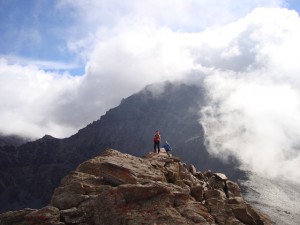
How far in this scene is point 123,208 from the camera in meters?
34.1

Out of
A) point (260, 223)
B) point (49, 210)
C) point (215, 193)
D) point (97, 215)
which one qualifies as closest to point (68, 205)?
point (49, 210)

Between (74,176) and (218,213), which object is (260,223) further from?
(74,176)

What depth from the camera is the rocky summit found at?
33938mm

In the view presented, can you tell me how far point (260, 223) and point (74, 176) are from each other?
2099 cm

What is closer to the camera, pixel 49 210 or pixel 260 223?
pixel 49 210

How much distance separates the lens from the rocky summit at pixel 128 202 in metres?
33.9

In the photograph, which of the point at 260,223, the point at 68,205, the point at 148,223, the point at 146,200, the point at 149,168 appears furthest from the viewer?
the point at 149,168

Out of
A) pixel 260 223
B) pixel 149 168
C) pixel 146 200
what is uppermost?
pixel 149 168

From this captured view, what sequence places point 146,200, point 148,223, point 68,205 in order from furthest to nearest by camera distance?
1. point 68,205
2. point 146,200
3. point 148,223

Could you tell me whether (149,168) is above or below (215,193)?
above

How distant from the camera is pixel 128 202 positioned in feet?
114

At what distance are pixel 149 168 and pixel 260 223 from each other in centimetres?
1375

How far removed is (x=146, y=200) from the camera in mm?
35188

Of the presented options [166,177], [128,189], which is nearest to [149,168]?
[166,177]
